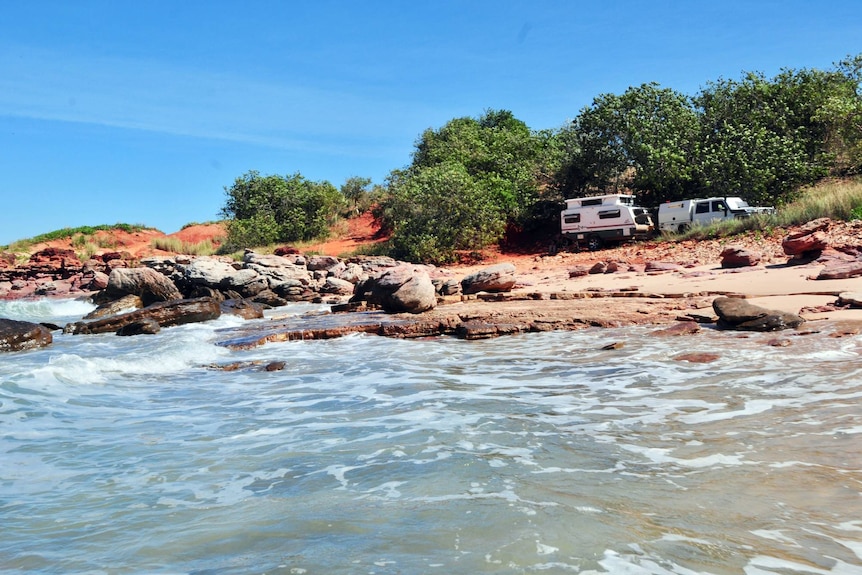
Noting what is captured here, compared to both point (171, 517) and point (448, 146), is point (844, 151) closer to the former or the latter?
point (448, 146)

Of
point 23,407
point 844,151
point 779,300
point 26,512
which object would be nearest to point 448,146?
point 844,151

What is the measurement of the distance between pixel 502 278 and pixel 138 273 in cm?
1135

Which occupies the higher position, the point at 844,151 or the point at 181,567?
the point at 844,151

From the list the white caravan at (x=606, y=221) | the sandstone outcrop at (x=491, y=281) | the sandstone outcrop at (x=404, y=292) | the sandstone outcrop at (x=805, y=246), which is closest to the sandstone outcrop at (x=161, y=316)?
the sandstone outcrop at (x=404, y=292)

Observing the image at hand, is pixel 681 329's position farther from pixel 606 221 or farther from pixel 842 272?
pixel 606 221

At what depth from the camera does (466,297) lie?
16062 millimetres

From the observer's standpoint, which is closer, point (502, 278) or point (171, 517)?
point (171, 517)

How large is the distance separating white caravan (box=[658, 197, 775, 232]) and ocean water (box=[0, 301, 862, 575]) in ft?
62.1

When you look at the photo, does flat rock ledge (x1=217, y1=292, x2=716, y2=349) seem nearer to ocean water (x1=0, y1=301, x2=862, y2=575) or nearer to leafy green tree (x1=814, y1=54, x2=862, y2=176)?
ocean water (x1=0, y1=301, x2=862, y2=575)

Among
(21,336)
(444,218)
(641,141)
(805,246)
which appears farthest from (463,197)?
(21,336)

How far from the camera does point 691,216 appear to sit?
26922mm

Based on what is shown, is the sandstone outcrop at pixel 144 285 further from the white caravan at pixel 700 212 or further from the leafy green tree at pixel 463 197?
the white caravan at pixel 700 212

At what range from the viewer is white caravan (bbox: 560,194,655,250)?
2844cm

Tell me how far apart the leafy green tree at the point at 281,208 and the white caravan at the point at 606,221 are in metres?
17.2
